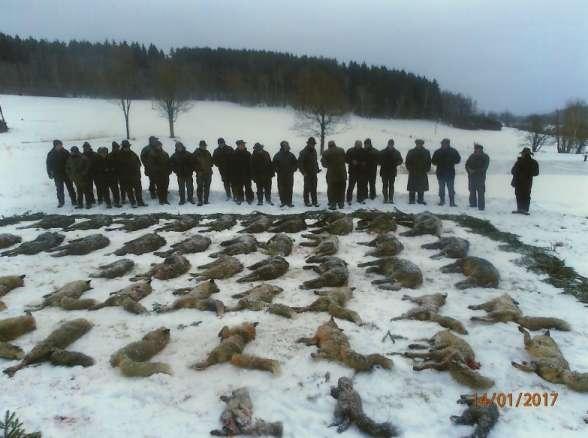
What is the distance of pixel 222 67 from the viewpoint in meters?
Result: 69.6

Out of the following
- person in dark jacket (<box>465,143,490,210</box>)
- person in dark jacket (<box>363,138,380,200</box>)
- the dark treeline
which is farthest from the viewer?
the dark treeline

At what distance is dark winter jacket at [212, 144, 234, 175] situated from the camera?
14305 millimetres

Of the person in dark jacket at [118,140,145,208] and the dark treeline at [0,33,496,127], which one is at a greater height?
the dark treeline at [0,33,496,127]

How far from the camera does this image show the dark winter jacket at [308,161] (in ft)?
46.1

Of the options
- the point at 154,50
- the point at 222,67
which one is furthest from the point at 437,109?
the point at 154,50

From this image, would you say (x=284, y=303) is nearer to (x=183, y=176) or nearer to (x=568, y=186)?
(x=183, y=176)

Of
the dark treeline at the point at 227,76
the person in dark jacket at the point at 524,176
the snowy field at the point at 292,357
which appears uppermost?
the dark treeline at the point at 227,76

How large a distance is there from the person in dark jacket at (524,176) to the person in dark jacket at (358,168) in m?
4.37

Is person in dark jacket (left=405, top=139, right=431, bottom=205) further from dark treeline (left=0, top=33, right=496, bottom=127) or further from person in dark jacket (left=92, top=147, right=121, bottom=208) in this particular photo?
dark treeline (left=0, top=33, right=496, bottom=127)

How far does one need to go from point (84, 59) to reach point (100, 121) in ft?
86.4

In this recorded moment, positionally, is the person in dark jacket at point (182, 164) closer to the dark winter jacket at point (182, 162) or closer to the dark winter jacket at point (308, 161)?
the dark winter jacket at point (182, 162)
